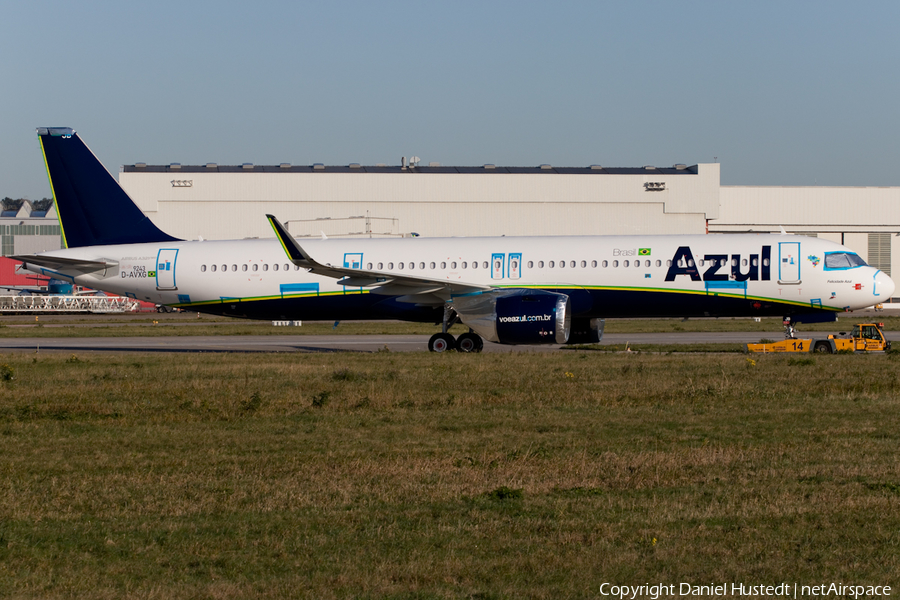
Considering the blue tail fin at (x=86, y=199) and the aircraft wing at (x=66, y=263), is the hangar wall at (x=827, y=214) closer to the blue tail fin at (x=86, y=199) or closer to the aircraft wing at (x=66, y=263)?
the blue tail fin at (x=86, y=199)

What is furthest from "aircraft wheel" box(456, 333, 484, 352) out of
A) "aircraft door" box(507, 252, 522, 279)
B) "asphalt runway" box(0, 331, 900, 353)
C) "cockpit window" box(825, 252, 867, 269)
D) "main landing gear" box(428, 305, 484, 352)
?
"cockpit window" box(825, 252, 867, 269)

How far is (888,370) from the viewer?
73.9ft

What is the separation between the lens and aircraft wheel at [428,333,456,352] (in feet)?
102

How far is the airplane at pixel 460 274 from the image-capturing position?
96.3 ft

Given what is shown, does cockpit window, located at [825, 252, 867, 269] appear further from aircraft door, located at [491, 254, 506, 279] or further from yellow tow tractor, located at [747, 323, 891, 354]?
aircraft door, located at [491, 254, 506, 279]

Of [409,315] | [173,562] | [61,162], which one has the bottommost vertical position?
[173,562]

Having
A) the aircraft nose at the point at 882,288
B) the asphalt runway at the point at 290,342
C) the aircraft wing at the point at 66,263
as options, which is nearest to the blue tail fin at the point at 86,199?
the aircraft wing at the point at 66,263

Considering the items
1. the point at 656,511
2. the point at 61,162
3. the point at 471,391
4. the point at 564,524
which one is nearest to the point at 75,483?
the point at 564,524

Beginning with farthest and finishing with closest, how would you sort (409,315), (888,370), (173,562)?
(409,315) < (888,370) < (173,562)

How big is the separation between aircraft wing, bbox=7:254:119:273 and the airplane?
55 mm

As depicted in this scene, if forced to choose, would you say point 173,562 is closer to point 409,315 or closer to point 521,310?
point 521,310

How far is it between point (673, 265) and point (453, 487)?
68.4ft

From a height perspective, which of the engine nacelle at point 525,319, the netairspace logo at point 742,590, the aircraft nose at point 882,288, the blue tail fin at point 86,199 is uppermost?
the blue tail fin at point 86,199

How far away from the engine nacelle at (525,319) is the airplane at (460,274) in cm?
3
